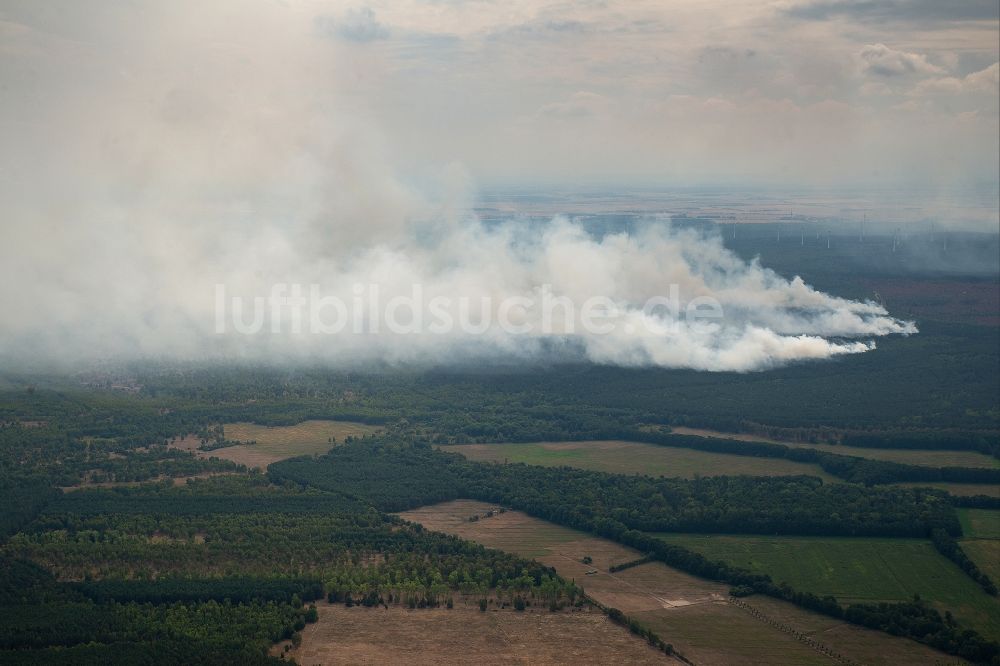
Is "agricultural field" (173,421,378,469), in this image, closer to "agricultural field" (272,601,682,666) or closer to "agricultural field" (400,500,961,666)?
"agricultural field" (400,500,961,666)

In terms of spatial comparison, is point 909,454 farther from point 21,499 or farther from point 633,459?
point 21,499

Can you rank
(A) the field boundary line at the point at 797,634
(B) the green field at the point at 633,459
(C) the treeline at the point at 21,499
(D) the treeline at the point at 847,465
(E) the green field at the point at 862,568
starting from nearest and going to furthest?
(A) the field boundary line at the point at 797,634 → (E) the green field at the point at 862,568 → (C) the treeline at the point at 21,499 → (D) the treeline at the point at 847,465 → (B) the green field at the point at 633,459

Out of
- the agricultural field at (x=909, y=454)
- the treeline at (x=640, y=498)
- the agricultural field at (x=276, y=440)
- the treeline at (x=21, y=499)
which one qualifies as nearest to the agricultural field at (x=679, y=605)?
the treeline at (x=640, y=498)

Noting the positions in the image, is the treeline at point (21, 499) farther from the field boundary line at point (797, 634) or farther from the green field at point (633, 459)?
the field boundary line at point (797, 634)

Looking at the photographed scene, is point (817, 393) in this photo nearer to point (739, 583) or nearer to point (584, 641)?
point (739, 583)

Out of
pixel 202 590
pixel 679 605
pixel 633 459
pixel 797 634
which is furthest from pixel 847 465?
pixel 202 590

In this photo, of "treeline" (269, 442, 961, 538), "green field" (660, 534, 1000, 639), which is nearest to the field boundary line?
"green field" (660, 534, 1000, 639)

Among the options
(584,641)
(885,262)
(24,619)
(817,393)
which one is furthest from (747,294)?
(24,619)
